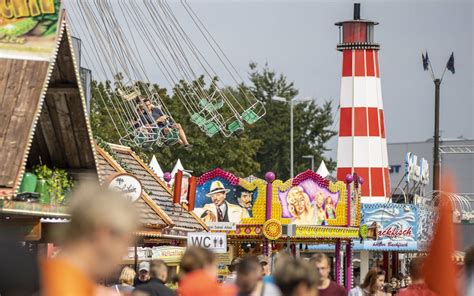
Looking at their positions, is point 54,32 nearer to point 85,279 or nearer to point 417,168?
point 85,279

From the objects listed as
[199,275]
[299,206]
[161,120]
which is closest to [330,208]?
[299,206]

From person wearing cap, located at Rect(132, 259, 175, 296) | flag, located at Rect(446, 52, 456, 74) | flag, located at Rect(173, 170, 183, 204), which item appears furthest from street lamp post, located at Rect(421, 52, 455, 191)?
person wearing cap, located at Rect(132, 259, 175, 296)

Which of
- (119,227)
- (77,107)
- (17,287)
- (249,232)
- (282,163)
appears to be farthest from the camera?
(282,163)

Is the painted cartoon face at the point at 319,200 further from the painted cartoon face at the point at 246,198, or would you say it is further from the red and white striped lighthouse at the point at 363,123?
the red and white striped lighthouse at the point at 363,123

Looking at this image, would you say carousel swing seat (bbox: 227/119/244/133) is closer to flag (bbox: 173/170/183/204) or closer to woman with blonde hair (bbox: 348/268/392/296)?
flag (bbox: 173/170/183/204)

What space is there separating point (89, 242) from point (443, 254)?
7.77 feet

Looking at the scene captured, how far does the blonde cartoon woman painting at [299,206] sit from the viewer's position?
3969cm

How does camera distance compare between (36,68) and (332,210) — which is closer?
(36,68)

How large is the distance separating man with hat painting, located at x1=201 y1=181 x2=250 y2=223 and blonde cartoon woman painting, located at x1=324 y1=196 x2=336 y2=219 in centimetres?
318

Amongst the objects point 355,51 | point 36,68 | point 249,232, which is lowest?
point 249,232

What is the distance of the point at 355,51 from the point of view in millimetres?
59312

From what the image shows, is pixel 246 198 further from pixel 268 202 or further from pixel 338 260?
pixel 338 260

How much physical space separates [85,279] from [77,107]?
17.9m

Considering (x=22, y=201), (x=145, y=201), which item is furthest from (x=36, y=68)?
(x=145, y=201)
